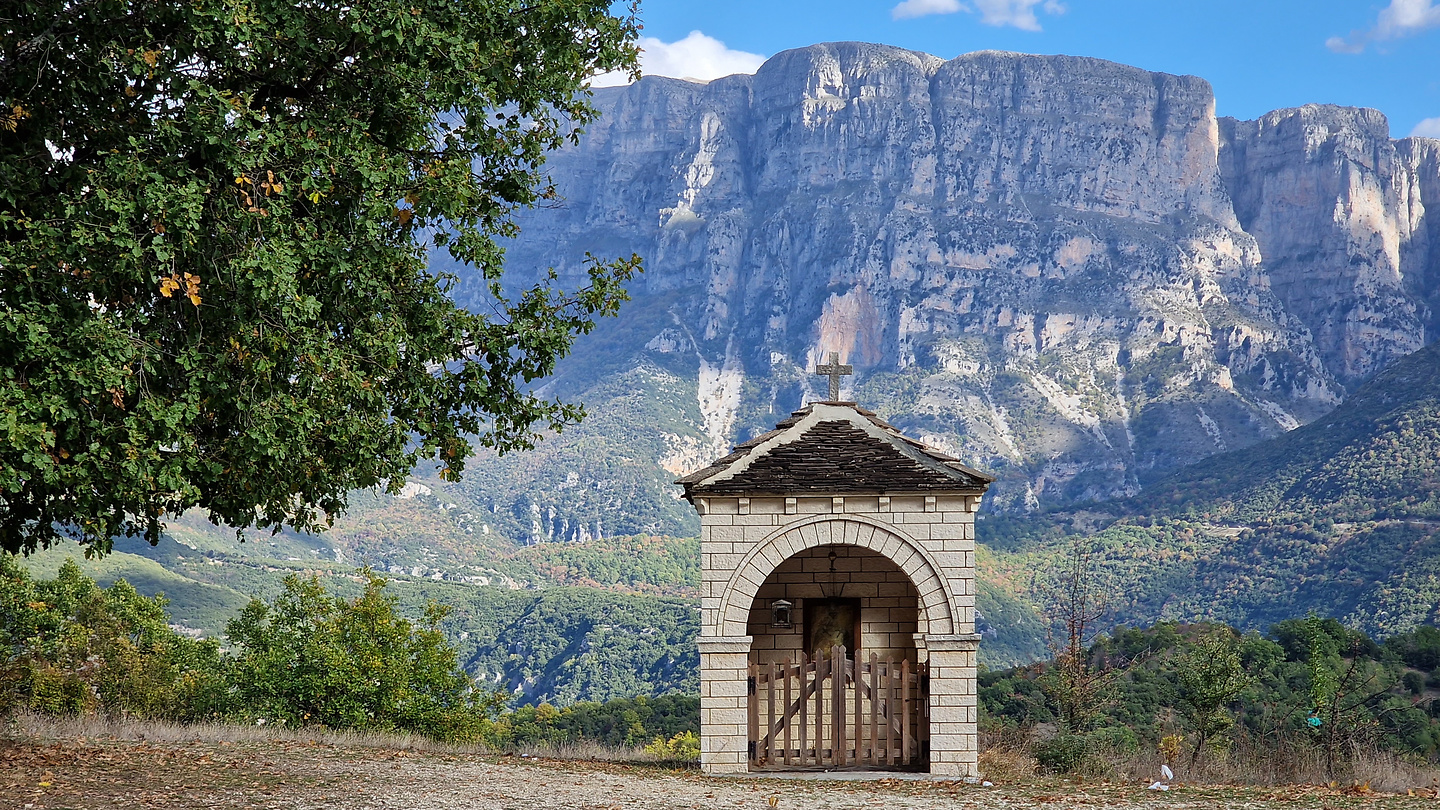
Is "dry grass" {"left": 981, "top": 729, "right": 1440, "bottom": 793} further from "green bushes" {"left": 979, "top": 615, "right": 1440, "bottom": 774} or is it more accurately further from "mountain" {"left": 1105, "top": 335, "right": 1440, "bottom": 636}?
"mountain" {"left": 1105, "top": 335, "right": 1440, "bottom": 636}

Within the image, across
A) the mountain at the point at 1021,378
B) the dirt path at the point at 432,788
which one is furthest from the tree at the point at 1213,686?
the mountain at the point at 1021,378

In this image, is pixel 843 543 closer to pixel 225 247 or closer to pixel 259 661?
pixel 225 247

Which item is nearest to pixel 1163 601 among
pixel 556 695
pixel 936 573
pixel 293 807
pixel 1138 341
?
pixel 556 695

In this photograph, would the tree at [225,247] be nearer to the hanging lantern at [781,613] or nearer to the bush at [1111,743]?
the hanging lantern at [781,613]

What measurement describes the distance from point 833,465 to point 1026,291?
15277cm

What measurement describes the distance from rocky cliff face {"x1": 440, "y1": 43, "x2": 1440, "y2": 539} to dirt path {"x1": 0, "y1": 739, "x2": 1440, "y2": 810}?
405ft

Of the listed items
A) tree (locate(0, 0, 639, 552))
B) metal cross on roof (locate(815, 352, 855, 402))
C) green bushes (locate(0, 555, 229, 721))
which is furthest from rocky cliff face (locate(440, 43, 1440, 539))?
tree (locate(0, 0, 639, 552))

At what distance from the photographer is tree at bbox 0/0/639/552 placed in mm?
9805

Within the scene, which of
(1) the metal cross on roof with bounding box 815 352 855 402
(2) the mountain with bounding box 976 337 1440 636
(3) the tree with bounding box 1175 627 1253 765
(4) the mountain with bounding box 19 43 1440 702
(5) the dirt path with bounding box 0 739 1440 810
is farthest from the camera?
(4) the mountain with bounding box 19 43 1440 702

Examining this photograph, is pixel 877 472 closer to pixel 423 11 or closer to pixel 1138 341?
pixel 423 11

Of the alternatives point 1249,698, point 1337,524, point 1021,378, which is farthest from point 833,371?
point 1021,378

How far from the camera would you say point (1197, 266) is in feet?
545

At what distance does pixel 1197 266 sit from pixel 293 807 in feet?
555

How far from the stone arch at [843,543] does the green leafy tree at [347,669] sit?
1383cm
